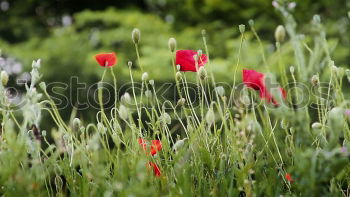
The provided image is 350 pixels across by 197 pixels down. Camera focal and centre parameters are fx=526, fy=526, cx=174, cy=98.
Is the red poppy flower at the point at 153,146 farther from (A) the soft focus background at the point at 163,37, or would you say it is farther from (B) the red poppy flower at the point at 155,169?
(A) the soft focus background at the point at 163,37

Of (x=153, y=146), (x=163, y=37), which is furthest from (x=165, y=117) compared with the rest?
(x=163, y=37)

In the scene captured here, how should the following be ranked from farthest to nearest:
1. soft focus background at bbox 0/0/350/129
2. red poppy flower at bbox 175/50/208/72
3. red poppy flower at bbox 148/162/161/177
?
1. soft focus background at bbox 0/0/350/129
2. red poppy flower at bbox 175/50/208/72
3. red poppy flower at bbox 148/162/161/177

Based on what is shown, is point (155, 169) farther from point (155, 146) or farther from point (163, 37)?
point (163, 37)

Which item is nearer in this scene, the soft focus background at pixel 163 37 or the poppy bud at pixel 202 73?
the poppy bud at pixel 202 73

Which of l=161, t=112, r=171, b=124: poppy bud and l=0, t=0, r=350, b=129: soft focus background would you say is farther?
l=0, t=0, r=350, b=129: soft focus background

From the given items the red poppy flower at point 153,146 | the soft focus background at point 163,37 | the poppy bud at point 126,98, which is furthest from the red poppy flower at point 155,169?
the soft focus background at point 163,37

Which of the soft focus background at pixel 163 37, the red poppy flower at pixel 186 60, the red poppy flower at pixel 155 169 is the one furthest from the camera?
the soft focus background at pixel 163 37

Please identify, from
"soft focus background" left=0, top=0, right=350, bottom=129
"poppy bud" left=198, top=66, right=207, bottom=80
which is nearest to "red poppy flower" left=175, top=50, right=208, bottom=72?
"poppy bud" left=198, top=66, right=207, bottom=80

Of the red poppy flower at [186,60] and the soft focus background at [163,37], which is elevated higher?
the red poppy flower at [186,60]

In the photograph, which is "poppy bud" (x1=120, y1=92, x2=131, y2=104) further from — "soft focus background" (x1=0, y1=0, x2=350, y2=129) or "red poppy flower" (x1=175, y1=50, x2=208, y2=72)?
"soft focus background" (x1=0, y1=0, x2=350, y2=129)

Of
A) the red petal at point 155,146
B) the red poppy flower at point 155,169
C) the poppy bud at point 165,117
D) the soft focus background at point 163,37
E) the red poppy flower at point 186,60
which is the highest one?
the red poppy flower at point 186,60

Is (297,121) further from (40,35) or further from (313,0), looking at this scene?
(40,35)

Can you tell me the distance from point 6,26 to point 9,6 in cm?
32

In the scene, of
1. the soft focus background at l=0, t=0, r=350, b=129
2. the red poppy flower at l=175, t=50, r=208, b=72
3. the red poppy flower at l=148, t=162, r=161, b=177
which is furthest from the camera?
the soft focus background at l=0, t=0, r=350, b=129
